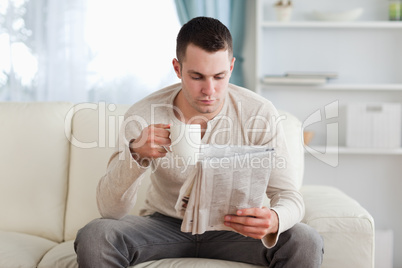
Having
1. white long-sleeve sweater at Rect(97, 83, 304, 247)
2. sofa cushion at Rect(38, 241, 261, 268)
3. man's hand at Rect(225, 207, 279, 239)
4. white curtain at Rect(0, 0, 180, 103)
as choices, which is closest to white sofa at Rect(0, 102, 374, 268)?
sofa cushion at Rect(38, 241, 261, 268)

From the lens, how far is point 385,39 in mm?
3207

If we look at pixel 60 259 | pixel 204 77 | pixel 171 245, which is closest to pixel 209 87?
pixel 204 77

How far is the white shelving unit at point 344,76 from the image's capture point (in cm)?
321

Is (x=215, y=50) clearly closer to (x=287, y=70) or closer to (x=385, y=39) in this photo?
(x=287, y=70)

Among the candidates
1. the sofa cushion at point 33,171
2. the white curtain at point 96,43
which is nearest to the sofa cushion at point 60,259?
the sofa cushion at point 33,171

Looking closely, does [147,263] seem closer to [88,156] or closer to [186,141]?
[186,141]

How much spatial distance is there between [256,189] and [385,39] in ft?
7.01

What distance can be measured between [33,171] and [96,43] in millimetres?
1263

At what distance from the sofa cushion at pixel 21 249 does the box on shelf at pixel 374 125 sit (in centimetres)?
188

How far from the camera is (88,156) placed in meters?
2.30

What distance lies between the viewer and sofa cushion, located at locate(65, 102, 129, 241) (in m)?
2.25

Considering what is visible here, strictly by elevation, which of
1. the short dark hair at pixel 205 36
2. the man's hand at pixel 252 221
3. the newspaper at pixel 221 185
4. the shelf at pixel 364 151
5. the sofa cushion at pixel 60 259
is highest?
the short dark hair at pixel 205 36

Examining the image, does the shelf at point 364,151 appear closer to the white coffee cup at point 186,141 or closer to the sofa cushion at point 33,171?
the sofa cushion at point 33,171

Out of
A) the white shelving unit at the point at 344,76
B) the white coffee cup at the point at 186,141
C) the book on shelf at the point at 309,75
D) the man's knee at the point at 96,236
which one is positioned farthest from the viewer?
the white shelving unit at the point at 344,76
